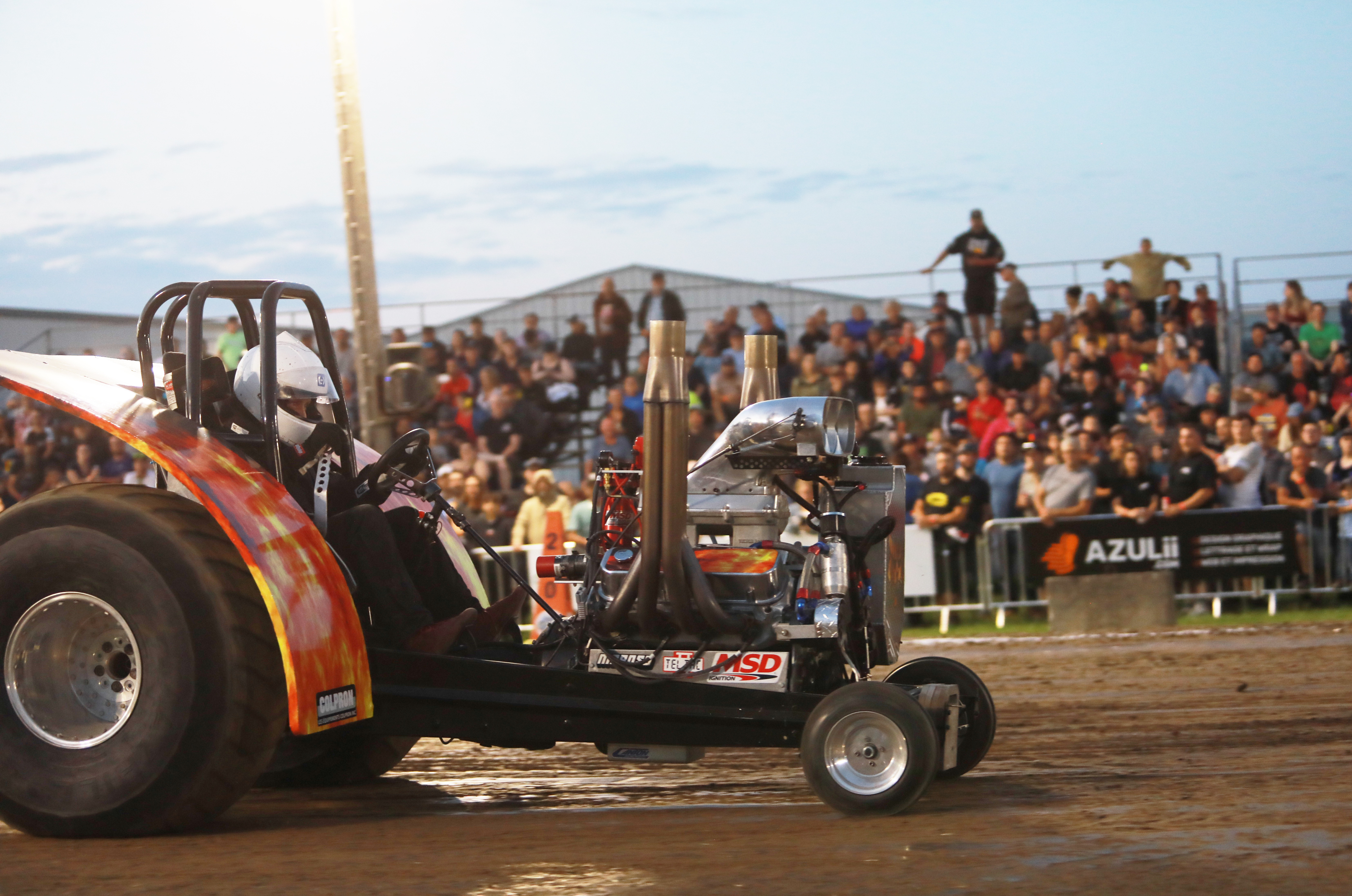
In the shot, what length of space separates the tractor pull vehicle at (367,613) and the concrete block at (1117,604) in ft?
18.8

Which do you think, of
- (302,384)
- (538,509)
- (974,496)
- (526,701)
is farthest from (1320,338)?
(302,384)

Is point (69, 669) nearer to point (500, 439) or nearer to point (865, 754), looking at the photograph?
point (865, 754)

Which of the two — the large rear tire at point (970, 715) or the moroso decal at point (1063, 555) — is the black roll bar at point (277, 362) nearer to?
the large rear tire at point (970, 715)

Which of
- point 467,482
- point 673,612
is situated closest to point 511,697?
point 673,612

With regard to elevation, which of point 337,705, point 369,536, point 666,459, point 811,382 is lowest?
point 337,705

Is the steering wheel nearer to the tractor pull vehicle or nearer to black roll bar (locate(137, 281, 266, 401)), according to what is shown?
the tractor pull vehicle

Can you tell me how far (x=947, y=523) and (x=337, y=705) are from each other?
25.4 feet

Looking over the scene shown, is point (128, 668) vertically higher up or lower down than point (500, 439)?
lower down

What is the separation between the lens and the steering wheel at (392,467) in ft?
19.0

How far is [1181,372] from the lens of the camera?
13820 millimetres

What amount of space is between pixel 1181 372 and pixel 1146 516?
256 centimetres

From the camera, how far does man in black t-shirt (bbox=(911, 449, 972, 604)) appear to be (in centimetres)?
1208

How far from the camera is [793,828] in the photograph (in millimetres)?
4984

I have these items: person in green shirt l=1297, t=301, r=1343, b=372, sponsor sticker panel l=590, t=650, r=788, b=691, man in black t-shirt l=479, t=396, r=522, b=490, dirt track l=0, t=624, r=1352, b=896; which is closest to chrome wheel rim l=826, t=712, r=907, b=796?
dirt track l=0, t=624, r=1352, b=896
